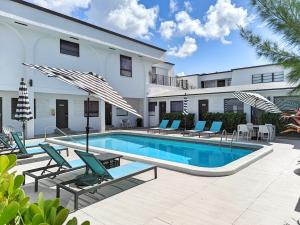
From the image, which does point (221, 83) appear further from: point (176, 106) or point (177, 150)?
point (177, 150)

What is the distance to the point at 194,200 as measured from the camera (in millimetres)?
5137

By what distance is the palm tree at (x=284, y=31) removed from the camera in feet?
11.1

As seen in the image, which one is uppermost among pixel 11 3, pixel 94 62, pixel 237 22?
pixel 11 3

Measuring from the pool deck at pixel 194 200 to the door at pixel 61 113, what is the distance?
13191mm

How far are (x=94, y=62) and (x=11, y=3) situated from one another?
7314mm

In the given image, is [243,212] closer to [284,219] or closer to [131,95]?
[284,219]

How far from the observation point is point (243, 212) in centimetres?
457

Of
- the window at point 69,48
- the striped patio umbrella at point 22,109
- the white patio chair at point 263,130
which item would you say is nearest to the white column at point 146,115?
the window at point 69,48

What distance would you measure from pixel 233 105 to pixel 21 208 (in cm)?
1957

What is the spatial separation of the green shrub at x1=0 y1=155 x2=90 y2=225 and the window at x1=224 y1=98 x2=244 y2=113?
19300mm

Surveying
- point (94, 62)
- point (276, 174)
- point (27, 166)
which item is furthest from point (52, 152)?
point (94, 62)

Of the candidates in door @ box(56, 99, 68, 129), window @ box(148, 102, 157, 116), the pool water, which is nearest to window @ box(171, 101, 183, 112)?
window @ box(148, 102, 157, 116)

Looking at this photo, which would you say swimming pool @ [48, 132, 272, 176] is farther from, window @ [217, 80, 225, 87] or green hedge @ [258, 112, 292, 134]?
window @ [217, 80, 225, 87]

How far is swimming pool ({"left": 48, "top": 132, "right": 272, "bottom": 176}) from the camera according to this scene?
10.7 meters
